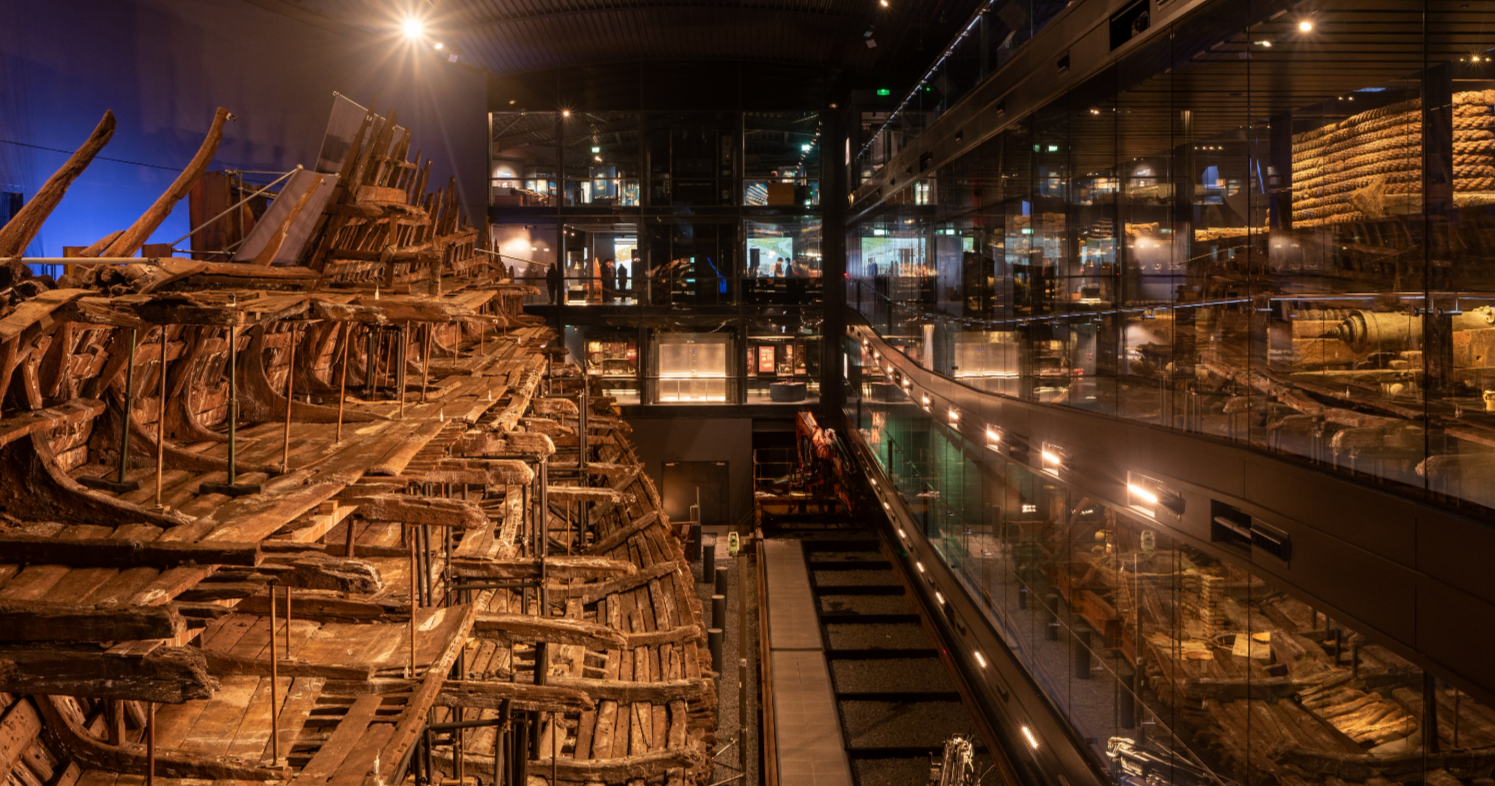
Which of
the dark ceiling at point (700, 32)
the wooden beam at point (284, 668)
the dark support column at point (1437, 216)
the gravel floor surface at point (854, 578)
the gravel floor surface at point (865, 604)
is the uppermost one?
the dark ceiling at point (700, 32)

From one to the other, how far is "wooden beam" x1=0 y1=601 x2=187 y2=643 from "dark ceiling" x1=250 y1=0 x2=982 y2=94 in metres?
16.2

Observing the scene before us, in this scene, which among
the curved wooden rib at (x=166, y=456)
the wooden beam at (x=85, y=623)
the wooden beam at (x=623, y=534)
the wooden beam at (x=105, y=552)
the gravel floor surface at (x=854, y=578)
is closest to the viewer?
the wooden beam at (x=85, y=623)

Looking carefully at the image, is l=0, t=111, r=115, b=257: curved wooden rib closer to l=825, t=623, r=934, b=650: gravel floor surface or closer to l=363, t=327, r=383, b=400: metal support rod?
l=363, t=327, r=383, b=400: metal support rod

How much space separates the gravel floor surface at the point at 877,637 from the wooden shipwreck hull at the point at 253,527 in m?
6.78

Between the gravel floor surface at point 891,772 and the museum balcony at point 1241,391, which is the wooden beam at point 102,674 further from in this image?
the gravel floor surface at point 891,772

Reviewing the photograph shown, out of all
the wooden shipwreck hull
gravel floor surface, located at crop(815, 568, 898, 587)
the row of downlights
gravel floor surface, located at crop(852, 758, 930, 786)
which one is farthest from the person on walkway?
the wooden shipwreck hull

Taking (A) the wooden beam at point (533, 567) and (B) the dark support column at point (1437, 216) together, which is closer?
(B) the dark support column at point (1437, 216)

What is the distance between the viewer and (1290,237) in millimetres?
4316

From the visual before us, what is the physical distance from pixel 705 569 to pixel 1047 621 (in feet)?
30.3

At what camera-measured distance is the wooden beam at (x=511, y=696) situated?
176 inches

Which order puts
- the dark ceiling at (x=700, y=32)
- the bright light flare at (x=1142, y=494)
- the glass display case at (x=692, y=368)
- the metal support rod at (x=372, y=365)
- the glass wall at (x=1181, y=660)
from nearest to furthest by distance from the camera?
the glass wall at (x=1181, y=660), the bright light flare at (x=1142, y=494), the metal support rod at (x=372, y=365), the dark ceiling at (x=700, y=32), the glass display case at (x=692, y=368)

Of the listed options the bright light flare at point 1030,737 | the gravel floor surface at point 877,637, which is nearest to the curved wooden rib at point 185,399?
the bright light flare at point 1030,737

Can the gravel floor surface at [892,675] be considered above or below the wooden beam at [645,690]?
below

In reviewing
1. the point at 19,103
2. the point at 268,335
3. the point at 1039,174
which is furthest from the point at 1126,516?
the point at 19,103
